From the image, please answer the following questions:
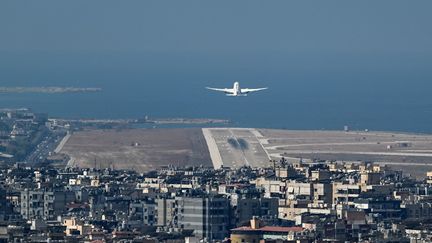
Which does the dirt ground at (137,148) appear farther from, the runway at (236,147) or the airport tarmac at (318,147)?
the airport tarmac at (318,147)

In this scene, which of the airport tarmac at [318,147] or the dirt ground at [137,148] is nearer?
the airport tarmac at [318,147]


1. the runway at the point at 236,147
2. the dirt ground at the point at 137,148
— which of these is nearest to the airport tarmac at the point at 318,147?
the runway at the point at 236,147

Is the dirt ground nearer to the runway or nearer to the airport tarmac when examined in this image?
the runway

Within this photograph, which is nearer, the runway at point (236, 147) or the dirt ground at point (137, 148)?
the runway at point (236, 147)

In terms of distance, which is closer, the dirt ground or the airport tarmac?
the airport tarmac

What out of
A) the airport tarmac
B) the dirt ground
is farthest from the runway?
the dirt ground

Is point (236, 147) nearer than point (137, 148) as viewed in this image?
Yes

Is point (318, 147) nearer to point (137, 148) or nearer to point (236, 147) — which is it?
point (236, 147)

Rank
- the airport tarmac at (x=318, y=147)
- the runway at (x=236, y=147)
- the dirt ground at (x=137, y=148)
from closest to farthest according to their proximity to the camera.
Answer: the runway at (x=236, y=147)
the airport tarmac at (x=318, y=147)
the dirt ground at (x=137, y=148)

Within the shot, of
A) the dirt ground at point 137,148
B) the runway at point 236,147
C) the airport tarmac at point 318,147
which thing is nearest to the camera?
the runway at point 236,147

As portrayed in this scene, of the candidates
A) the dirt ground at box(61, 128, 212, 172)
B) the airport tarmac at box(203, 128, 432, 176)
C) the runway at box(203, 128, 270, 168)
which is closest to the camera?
the runway at box(203, 128, 270, 168)

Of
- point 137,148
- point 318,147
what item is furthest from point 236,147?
point 137,148

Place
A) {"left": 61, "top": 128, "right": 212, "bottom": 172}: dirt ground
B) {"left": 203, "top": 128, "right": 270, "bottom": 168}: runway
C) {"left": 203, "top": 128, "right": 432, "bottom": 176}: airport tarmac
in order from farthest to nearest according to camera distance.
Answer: {"left": 61, "top": 128, "right": 212, "bottom": 172}: dirt ground
{"left": 203, "top": 128, "right": 432, "bottom": 176}: airport tarmac
{"left": 203, "top": 128, "right": 270, "bottom": 168}: runway
